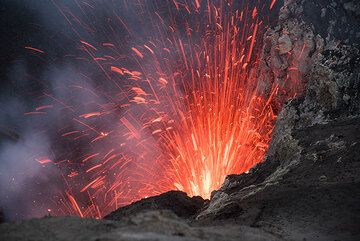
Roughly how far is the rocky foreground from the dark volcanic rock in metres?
0.03

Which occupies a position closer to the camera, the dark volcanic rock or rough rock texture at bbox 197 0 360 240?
rough rock texture at bbox 197 0 360 240

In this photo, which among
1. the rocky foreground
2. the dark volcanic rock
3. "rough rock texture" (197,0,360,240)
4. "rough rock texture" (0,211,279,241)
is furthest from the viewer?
the dark volcanic rock

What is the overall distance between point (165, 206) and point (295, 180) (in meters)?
4.14

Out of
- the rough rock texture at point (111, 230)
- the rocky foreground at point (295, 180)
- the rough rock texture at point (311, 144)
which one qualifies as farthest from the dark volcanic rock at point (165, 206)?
the rough rock texture at point (111, 230)

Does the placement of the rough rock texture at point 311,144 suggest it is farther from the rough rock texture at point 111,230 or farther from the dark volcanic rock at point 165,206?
the rough rock texture at point 111,230

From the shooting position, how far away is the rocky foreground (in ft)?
14.5

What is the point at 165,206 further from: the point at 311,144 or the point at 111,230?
the point at 111,230

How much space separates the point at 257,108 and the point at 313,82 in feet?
16.3

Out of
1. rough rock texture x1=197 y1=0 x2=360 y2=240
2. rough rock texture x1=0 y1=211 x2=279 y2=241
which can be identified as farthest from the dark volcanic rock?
rough rock texture x1=0 y1=211 x2=279 y2=241

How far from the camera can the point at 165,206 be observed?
35.5 ft

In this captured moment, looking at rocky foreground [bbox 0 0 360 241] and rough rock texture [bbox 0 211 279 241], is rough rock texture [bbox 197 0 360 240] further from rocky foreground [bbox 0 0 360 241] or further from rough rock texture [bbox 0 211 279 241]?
rough rock texture [bbox 0 211 279 241]

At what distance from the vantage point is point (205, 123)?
19.1 m

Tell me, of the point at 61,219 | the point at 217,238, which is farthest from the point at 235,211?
the point at 61,219

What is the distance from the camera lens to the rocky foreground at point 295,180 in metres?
4.41
